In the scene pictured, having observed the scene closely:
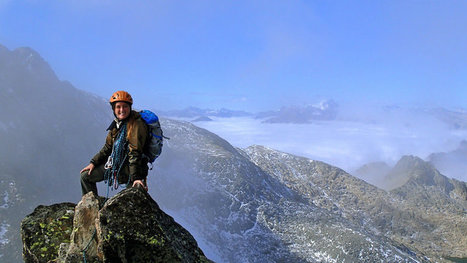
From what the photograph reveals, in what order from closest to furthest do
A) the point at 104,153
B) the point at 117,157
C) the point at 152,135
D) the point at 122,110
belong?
the point at 122,110 < the point at 152,135 < the point at 117,157 < the point at 104,153

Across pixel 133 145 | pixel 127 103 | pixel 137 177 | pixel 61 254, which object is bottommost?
pixel 61 254

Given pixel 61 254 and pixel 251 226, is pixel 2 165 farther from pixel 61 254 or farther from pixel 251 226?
pixel 61 254

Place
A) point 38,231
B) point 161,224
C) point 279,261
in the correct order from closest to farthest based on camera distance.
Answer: point 161,224
point 38,231
point 279,261

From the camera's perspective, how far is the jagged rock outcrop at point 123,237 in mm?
10227

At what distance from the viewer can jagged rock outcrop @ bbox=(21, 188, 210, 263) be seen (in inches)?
403

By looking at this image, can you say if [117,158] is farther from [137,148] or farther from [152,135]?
[152,135]

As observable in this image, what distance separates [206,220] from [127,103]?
188155 mm

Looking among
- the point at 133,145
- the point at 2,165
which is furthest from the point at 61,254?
the point at 2,165

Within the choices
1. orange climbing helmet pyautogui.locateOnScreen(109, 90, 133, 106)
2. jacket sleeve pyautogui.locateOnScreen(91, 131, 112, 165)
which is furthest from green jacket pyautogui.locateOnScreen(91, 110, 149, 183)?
jacket sleeve pyautogui.locateOnScreen(91, 131, 112, 165)

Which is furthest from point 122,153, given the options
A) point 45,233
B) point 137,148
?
point 45,233

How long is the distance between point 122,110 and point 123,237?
5.21 metres

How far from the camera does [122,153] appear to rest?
12797mm

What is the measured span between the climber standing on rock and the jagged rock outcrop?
3.58 ft

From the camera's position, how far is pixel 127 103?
12422 mm
